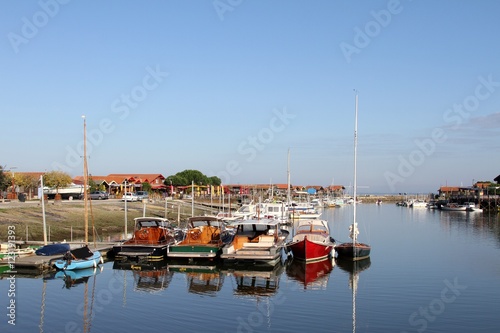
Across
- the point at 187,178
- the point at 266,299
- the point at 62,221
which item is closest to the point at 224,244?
the point at 266,299

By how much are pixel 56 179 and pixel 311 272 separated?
60.1 m

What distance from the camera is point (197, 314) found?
21422 millimetres

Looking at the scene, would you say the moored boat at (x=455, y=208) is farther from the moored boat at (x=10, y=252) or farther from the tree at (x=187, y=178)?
the moored boat at (x=10, y=252)

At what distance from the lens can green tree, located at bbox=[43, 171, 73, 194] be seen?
265 feet

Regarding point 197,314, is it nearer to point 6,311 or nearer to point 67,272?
point 6,311

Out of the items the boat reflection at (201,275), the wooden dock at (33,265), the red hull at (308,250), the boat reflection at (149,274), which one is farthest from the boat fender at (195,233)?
the wooden dock at (33,265)

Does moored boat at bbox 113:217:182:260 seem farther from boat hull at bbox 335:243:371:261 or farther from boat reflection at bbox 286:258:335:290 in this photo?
boat hull at bbox 335:243:371:261

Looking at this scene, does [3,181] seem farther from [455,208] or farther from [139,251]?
[455,208]

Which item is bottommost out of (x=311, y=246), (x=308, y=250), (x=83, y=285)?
(x=83, y=285)

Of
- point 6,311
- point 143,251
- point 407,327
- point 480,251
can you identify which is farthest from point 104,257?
point 480,251

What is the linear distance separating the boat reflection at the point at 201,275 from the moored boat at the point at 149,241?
4.20 feet

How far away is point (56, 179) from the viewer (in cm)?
8144

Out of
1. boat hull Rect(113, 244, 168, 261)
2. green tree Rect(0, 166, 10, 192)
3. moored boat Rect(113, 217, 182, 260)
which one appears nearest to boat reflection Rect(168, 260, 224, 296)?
boat hull Rect(113, 244, 168, 261)

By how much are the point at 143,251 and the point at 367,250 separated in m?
14.6
